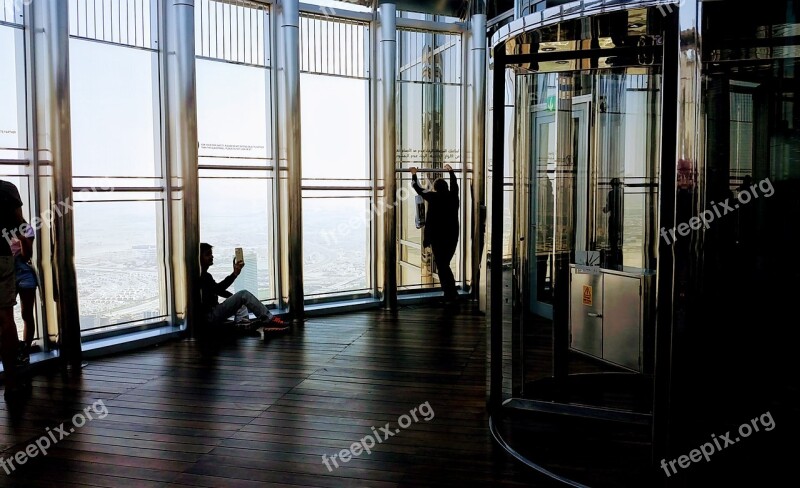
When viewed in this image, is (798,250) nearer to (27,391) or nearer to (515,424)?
(515,424)

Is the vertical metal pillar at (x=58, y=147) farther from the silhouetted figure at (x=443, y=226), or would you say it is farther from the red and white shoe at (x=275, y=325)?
the silhouetted figure at (x=443, y=226)

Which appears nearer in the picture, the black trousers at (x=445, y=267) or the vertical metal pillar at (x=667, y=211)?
the vertical metal pillar at (x=667, y=211)

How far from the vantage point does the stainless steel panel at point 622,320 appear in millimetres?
5082

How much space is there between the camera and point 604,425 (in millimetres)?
4305

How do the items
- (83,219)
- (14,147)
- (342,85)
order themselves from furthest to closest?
(342,85) → (83,219) → (14,147)

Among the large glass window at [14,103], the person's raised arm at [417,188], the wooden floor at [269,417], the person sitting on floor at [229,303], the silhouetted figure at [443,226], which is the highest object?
the large glass window at [14,103]

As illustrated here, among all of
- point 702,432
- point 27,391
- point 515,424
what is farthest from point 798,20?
point 27,391

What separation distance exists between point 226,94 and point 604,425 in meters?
4.73

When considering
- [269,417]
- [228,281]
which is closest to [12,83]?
[228,281]

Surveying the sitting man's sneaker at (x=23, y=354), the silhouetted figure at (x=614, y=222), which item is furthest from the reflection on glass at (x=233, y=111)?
the silhouetted figure at (x=614, y=222)

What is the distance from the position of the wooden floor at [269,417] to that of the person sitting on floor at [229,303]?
0.27 meters

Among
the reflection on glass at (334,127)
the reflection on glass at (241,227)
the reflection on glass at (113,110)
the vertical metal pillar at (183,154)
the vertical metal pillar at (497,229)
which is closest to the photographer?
the vertical metal pillar at (497,229)

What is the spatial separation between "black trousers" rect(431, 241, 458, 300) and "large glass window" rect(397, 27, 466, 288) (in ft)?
1.02

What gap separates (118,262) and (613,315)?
4033 mm
